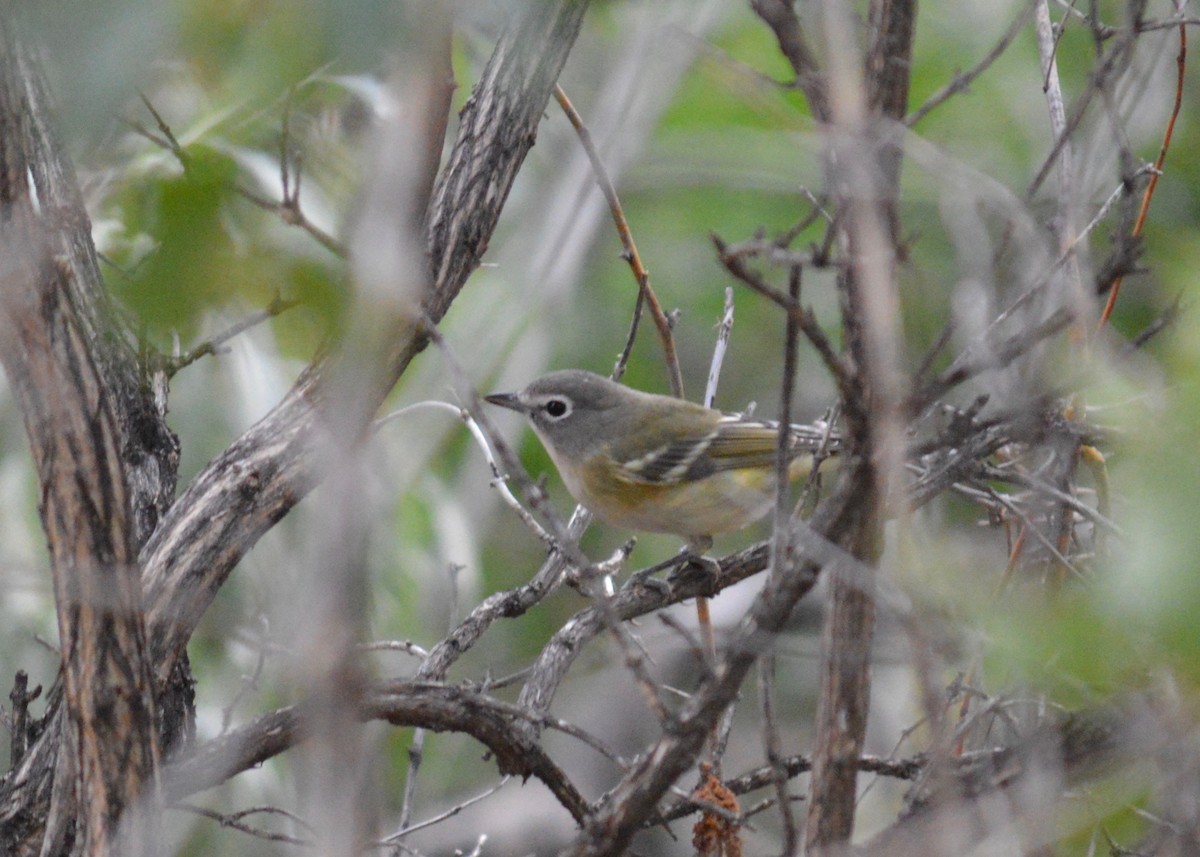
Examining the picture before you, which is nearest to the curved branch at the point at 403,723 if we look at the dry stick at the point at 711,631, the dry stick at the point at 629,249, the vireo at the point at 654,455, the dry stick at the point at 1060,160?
the dry stick at the point at 711,631

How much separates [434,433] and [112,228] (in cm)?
152

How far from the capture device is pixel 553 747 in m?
7.41

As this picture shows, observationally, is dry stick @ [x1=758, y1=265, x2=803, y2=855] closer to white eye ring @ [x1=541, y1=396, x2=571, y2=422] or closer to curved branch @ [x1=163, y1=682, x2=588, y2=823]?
curved branch @ [x1=163, y1=682, x2=588, y2=823]

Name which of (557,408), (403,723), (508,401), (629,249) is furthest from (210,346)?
(557,408)

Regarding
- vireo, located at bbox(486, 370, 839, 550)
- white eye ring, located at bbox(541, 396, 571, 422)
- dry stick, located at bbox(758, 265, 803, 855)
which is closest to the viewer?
dry stick, located at bbox(758, 265, 803, 855)

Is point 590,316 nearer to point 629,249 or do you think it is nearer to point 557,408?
point 557,408

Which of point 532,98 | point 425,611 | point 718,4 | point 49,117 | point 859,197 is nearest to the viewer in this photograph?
point 859,197

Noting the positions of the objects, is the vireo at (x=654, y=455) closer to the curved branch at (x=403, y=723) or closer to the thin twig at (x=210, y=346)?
the thin twig at (x=210, y=346)

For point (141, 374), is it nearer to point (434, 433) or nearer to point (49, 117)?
point (49, 117)

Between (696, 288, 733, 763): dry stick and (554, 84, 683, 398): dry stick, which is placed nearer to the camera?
(696, 288, 733, 763): dry stick

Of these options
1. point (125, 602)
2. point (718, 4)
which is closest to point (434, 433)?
point (125, 602)

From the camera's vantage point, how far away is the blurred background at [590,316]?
1.35m

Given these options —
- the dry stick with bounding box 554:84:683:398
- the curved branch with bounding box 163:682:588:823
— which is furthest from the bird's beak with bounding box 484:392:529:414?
the curved branch with bounding box 163:682:588:823

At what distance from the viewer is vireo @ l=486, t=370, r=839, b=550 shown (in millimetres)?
4609
